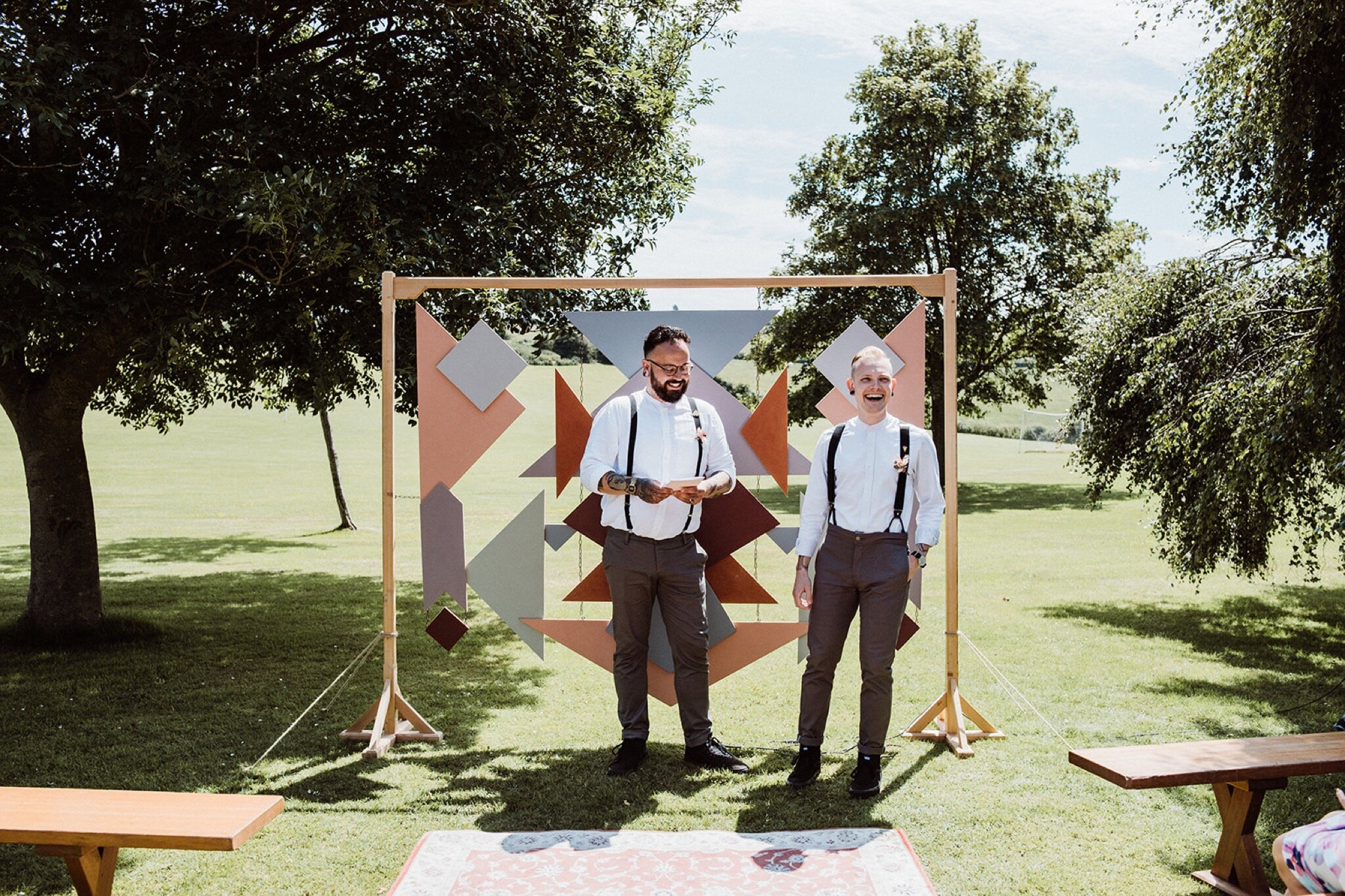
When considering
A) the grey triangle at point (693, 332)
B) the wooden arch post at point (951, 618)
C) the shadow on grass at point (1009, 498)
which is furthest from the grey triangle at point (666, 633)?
the shadow on grass at point (1009, 498)

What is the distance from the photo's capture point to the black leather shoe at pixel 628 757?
511 cm

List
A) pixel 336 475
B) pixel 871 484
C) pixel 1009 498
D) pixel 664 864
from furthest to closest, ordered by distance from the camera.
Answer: pixel 1009 498 → pixel 336 475 → pixel 871 484 → pixel 664 864

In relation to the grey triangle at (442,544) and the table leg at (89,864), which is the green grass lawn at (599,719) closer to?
the table leg at (89,864)

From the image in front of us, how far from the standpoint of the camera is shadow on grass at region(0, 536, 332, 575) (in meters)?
13.9

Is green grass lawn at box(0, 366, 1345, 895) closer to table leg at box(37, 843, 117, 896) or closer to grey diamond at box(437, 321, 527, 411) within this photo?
grey diamond at box(437, 321, 527, 411)

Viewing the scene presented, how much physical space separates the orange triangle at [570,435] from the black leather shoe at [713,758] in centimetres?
146

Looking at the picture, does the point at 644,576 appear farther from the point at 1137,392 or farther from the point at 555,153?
the point at 1137,392

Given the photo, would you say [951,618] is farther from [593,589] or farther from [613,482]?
[613,482]

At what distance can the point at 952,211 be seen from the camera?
23047mm

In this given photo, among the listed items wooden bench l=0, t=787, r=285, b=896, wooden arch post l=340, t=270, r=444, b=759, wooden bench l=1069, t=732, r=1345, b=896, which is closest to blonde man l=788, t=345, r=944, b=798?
wooden bench l=1069, t=732, r=1345, b=896

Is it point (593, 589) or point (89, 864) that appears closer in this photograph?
point (89, 864)

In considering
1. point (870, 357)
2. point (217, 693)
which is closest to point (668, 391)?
point (870, 357)

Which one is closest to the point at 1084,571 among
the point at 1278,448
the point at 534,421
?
the point at 1278,448

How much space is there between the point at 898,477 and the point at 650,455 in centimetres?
114
